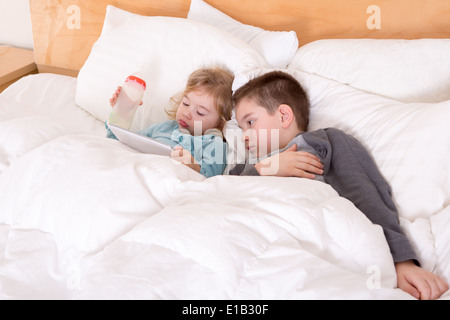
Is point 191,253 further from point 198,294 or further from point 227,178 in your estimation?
point 227,178

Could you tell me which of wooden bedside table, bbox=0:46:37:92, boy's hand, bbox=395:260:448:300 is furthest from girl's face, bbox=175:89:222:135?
wooden bedside table, bbox=0:46:37:92

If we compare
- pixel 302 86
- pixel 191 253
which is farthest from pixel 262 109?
pixel 191 253

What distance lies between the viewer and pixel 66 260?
778 mm

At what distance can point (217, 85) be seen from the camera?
4.58ft

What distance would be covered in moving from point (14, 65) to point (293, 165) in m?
1.55

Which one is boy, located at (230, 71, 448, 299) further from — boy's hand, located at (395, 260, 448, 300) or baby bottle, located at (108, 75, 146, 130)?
baby bottle, located at (108, 75, 146, 130)

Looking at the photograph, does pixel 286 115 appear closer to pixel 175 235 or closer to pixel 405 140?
pixel 405 140

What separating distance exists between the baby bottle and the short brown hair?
12.2 inches

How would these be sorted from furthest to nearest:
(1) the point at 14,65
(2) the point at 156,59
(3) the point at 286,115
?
(1) the point at 14,65 < (2) the point at 156,59 < (3) the point at 286,115

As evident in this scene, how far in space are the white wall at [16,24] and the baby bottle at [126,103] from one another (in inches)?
45.9

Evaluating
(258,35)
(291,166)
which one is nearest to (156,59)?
(258,35)

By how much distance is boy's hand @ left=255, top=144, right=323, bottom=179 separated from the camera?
3.41ft

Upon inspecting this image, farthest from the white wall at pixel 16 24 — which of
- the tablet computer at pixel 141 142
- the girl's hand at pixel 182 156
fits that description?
the girl's hand at pixel 182 156
